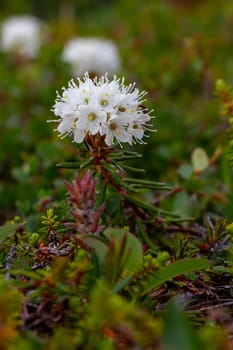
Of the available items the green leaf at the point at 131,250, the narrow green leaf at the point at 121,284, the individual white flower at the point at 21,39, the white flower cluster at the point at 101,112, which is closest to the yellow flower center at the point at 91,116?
the white flower cluster at the point at 101,112

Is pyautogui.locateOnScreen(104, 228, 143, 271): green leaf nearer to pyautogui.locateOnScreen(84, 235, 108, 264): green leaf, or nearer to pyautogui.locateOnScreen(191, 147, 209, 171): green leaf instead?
pyautogui.locateOnScreen(84, 235, 108, 264): green leaf

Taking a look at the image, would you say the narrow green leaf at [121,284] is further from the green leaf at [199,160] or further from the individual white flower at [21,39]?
the individual white flower at [21,39]

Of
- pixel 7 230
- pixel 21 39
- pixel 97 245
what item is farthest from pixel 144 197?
pixel 21 39

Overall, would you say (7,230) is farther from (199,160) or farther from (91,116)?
(199,160)

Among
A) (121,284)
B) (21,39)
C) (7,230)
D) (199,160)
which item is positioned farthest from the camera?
(21,39)

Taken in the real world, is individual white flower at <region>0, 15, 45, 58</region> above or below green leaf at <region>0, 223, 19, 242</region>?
above

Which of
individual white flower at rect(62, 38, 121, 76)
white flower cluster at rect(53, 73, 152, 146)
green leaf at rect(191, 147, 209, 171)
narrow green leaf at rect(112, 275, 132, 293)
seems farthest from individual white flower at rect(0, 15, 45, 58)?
narrow green leaf at rect(112, 275, 132, 293)

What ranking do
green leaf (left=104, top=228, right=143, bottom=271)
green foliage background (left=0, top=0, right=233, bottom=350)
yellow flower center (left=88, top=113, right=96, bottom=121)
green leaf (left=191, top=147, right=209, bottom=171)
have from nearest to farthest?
green foliage background (left=0, top=0, right=233, bottom=350) → green leaf (left=104, top=228, right=143, bottom=271) → yellow flower center (left=88, top=113, right=96, bottom=121) → green leaf (left=191, top=147, right=209, bottom=171)

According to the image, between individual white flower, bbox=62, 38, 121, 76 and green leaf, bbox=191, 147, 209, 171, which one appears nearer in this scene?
green leaf, bbox=191, 147, 209, 171

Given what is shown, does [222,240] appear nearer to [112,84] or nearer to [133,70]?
[112,84]
